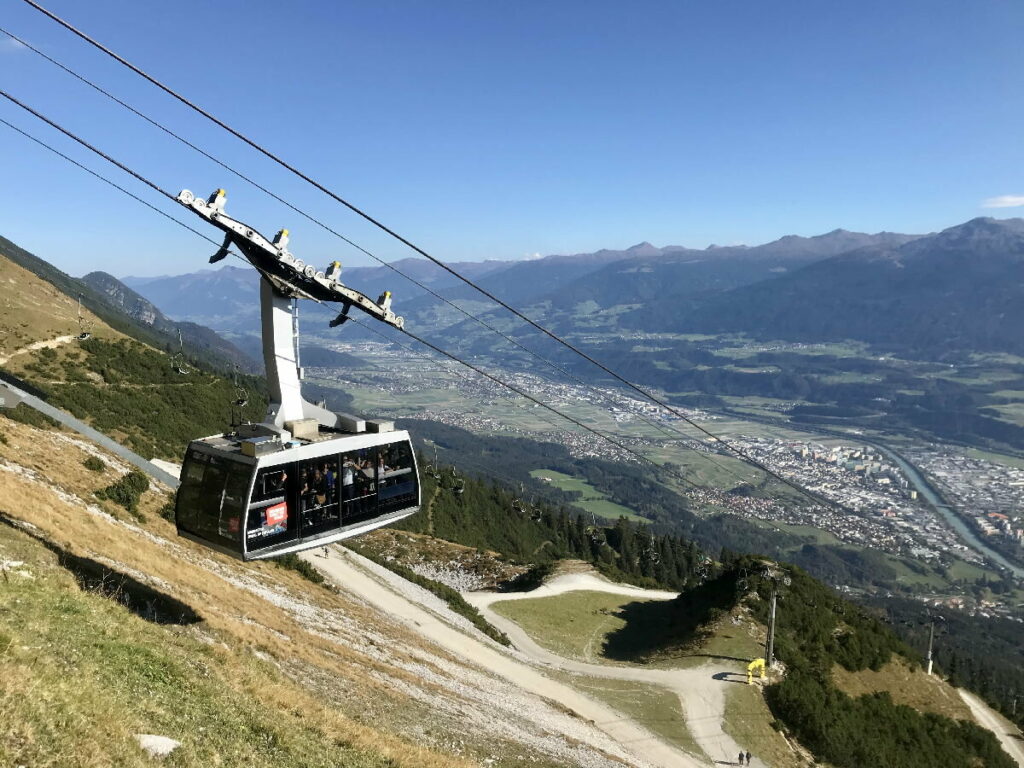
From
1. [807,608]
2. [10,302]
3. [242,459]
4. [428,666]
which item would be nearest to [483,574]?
[807,608]

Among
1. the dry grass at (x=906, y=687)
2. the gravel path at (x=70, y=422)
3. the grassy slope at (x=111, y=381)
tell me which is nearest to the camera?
the gravel path at (x=70, y=422)

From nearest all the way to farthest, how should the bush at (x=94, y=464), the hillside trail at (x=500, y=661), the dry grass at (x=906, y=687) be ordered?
the hillside trail at (x=500, y=661), the bush at (x=94, y=464), the dry grass at (x=906, y=687)

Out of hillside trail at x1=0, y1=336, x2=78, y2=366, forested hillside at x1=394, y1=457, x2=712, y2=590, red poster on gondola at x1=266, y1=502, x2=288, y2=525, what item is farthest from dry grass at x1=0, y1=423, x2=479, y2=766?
forested hillside at x1=394, y1=457, x2=712, y2=590

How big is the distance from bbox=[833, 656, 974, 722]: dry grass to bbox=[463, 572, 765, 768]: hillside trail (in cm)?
721

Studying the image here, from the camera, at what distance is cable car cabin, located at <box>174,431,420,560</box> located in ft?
55.7

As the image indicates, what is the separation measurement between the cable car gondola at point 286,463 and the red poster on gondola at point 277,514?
27 mm

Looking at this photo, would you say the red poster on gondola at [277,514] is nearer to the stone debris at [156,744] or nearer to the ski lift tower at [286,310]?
the ski lift tower at [286,310]

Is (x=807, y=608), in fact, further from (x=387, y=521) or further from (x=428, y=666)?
(x=387, y=521)

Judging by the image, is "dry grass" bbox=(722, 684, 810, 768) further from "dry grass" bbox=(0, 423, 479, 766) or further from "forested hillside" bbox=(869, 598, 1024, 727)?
"forested hillside" bbox=(869, 598, 1024, 727)

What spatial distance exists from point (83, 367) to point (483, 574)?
49464 mm

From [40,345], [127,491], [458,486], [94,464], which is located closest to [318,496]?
[127,491]

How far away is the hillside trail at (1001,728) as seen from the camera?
42656mm

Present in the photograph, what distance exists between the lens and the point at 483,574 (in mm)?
65750

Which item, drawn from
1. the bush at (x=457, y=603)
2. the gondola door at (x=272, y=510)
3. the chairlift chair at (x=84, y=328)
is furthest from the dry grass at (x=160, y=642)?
the chairlift chair at (x=84, y=328)
